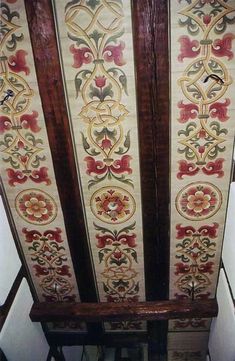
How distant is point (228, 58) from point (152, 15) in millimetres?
523

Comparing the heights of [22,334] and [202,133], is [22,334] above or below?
below

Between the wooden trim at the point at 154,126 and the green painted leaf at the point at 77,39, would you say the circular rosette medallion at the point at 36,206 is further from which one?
the green painted leaf at the point at 77,39

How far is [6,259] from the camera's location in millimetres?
2373

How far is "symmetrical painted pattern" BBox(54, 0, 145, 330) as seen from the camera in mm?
→ 1721

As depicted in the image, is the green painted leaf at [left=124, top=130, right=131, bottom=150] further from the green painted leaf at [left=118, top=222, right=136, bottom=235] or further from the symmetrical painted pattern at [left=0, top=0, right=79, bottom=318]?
the green painted leaf at [left=118, top=222, right=136, bottom=235]

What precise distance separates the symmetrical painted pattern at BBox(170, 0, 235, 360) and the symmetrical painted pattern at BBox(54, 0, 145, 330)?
0.29m

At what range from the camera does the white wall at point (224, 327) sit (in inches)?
87.5

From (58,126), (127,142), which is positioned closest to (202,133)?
(127,142)

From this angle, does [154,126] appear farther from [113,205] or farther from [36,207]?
[36,207]

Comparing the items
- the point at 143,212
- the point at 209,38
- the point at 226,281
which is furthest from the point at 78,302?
the point at 209,38

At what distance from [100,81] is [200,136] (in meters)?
0.77

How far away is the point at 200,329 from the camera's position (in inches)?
119

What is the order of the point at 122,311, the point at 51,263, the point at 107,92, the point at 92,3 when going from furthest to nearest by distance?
1. the point at 122,311
2. the point at 51,263
3. the point at 107,92
4. the point at 92,3

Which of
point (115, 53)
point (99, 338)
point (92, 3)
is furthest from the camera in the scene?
point (99, 338)
